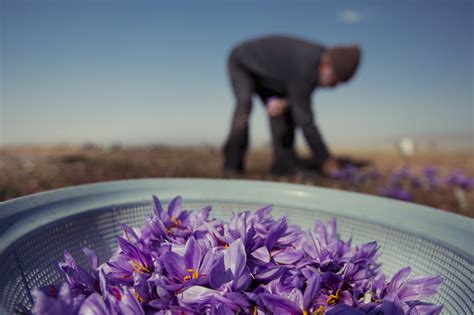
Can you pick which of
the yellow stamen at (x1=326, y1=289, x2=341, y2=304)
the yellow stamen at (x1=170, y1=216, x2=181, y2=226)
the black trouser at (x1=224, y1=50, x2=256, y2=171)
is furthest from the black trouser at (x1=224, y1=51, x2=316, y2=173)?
the yellow stamen at (x1=326, y1=289, x2=341, y2=304)

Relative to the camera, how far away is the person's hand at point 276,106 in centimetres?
503

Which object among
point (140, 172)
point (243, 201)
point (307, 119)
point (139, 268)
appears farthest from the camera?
point (140, 172)

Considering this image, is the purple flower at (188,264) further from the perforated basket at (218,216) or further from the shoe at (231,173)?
the shoe at (231,173)

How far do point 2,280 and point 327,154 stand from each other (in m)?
3.94

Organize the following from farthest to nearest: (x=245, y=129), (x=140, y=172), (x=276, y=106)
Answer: (x=276, y=106)
(x=140, y=172)
(x=245, y=129)

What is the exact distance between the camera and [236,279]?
0.94 metres

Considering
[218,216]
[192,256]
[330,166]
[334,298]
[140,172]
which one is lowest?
[140,172]

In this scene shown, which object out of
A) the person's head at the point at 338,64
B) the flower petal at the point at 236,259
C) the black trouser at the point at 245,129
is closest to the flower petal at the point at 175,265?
the flower petal at the point at 236,259

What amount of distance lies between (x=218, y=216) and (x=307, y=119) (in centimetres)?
295

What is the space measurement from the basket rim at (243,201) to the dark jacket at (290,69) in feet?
9.38

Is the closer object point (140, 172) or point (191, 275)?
point (191, 275)

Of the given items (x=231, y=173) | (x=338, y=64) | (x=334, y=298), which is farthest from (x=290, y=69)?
(x=334, y=298)

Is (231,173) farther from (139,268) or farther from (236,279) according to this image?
(236,279)

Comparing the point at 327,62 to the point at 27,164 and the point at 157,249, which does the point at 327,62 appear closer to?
the point at 157,249
